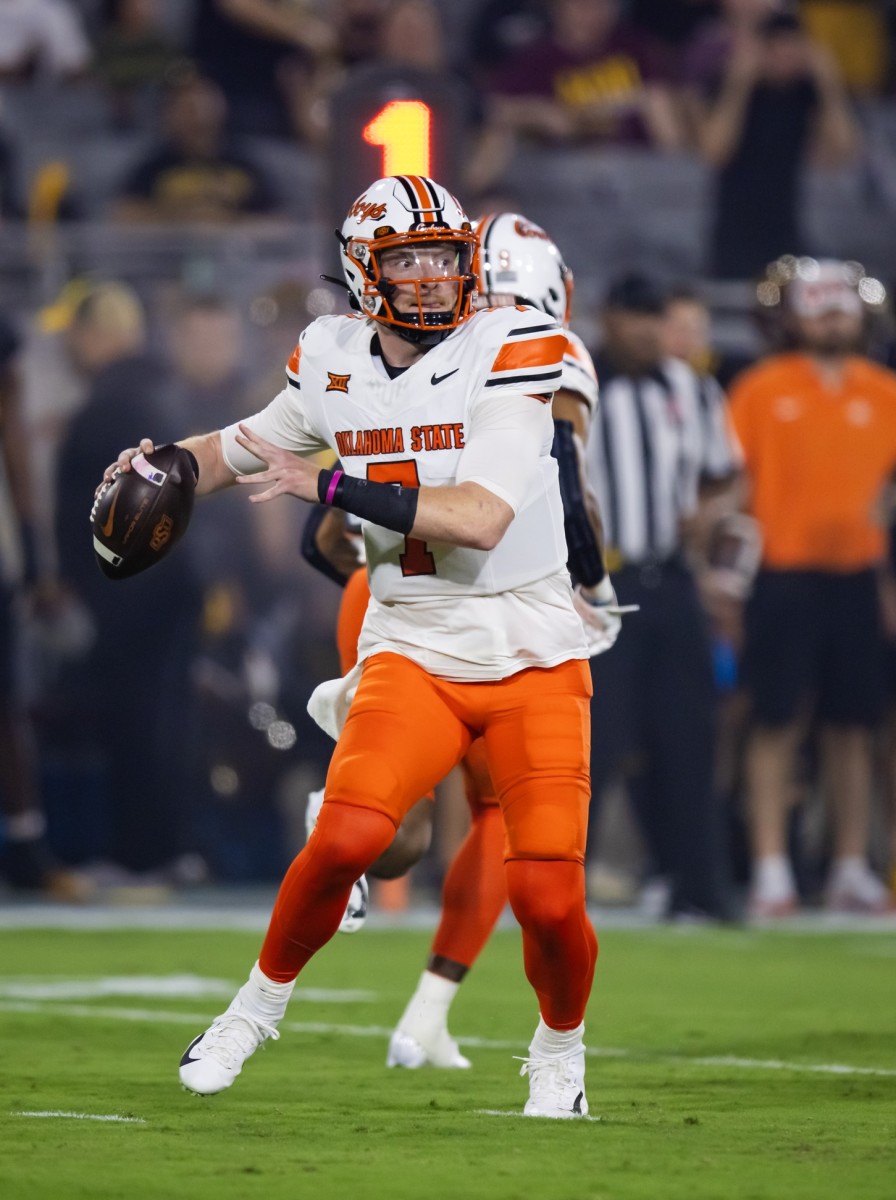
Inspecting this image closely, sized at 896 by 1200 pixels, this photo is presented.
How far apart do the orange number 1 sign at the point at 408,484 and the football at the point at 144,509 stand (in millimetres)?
362

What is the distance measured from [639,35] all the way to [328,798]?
8757 millimetres

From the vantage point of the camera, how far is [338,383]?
4.42 meters

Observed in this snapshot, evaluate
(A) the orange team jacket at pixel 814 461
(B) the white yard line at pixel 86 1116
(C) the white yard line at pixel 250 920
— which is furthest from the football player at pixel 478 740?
(A) the orange team jacket at pixel 814 461

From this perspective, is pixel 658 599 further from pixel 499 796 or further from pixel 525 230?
pixel 499 796

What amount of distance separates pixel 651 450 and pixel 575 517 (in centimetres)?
289

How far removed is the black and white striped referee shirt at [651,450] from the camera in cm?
820

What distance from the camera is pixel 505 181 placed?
446 inches

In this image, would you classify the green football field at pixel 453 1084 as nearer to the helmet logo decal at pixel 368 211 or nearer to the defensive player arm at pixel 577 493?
the defensive player arm at pixel 577 493

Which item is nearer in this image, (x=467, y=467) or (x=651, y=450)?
(x=467, y=467)

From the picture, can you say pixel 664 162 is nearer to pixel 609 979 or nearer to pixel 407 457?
pixel 609 979

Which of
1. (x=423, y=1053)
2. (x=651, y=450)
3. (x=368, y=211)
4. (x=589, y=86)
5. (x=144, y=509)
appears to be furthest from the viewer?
(x=589, y=86)

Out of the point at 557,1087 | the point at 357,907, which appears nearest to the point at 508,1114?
the point at 557,1087

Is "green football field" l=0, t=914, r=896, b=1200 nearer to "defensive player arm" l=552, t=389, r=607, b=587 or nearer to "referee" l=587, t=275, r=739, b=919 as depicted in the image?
"referee" l=587, t=275, r=739, b=919

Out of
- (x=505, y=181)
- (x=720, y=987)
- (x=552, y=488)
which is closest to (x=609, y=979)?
(x=720, y=987)
